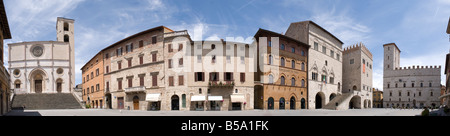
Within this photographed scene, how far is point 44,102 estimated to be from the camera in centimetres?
4234

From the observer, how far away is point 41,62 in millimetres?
54656

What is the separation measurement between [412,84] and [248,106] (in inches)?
2742

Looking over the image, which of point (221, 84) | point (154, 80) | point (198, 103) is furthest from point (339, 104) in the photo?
point (154, 80)

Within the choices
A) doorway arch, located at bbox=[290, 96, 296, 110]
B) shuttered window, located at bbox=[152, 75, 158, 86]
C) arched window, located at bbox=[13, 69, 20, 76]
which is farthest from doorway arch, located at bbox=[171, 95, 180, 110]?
arched window, located at bbox=[13, 69, 20, 76]

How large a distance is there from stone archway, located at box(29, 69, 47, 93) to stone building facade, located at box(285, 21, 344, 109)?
55010 millimetres

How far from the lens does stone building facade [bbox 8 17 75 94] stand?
53125mm

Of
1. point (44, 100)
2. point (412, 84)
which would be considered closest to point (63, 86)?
point (44, 100)

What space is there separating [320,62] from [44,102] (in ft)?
163

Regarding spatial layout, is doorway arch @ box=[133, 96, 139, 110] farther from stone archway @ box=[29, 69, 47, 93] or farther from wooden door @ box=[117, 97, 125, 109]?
stone archway @ box=[29, 69, 47, 93]

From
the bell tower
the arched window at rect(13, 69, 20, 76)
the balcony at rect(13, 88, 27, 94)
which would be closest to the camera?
the balcony at rect(13, 88, 27, 94)

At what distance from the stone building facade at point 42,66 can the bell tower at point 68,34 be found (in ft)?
0.83

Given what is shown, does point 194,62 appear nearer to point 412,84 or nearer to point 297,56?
point 297,56

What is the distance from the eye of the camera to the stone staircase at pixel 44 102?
40.2 m

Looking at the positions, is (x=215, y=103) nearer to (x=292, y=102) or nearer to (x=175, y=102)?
(x=175, y=102)
